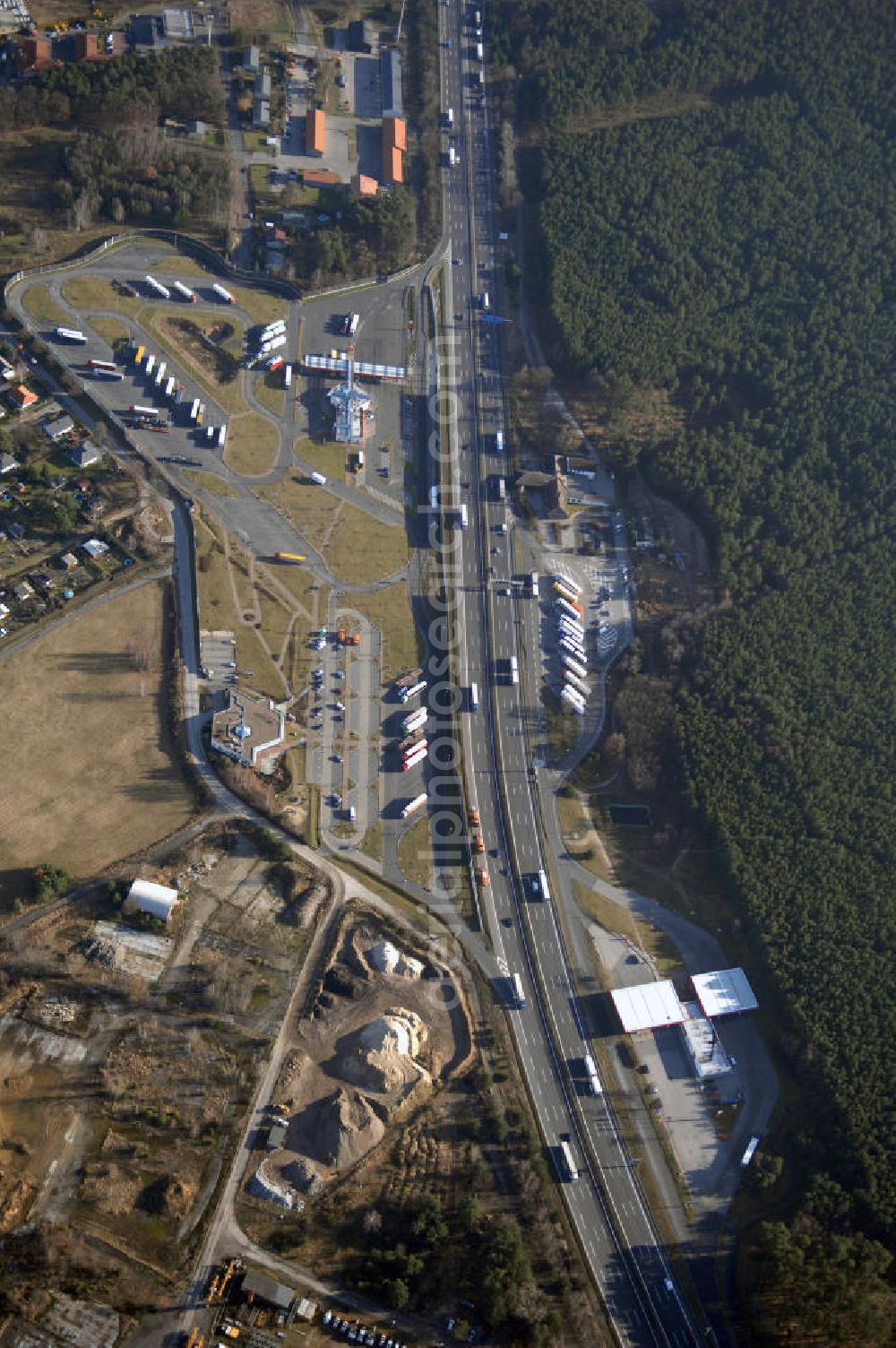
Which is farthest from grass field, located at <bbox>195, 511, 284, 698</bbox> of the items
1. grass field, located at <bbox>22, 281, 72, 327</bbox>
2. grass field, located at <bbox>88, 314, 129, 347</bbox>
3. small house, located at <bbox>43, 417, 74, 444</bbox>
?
grass field, located at <bbox>22, 281, 72, 327</bbox>

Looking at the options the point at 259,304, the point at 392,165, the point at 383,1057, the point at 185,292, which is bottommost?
the point at 383,1057

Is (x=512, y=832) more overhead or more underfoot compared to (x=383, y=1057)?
more overhead

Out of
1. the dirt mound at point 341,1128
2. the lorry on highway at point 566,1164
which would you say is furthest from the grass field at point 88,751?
the lorry on highway at point 566,1164

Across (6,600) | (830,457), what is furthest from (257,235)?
(830,457)

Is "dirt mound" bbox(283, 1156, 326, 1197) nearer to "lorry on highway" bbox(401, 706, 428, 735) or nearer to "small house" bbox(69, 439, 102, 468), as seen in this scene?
"lorry on highway" bbox(401, 706, 428, 735)

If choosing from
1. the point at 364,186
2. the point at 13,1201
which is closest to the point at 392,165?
the point at 364,186

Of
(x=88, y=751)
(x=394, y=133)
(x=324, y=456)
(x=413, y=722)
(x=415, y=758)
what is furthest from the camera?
(x=394, y=133)

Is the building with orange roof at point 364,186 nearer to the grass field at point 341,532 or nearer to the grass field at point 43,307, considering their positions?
the grass field at point 43,307

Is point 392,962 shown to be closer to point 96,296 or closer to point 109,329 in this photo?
point 109,329
